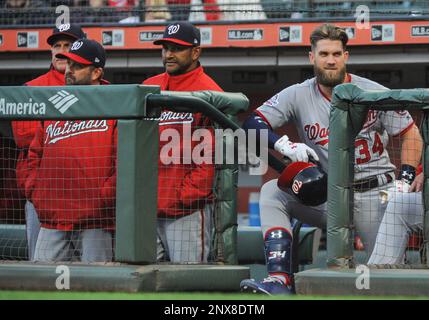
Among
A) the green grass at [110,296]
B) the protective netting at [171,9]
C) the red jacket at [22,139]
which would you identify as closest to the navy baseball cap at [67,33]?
the red jacket at [22,139]

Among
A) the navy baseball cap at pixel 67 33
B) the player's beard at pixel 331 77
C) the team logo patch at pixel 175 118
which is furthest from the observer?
the navy baseball cap at pixel 67 33

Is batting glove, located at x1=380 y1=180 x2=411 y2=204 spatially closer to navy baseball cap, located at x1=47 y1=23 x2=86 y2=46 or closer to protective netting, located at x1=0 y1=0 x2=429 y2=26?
navy baseball cap, located at x1=47 y1=23 x2=86 y2=46

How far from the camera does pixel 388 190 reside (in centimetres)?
551

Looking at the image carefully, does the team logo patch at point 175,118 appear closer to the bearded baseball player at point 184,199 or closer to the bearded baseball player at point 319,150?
the bearded baseball player at point 184,199

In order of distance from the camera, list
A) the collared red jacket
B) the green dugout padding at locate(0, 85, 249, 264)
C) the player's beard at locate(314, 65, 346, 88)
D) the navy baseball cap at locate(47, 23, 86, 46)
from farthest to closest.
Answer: the navy baseball cap at locate(47, 23, 86, 46) → the player's beard at locate(314, 65, 346, 88) → the collared red jacket → the green dugout padding at locate(0, 85, 249, 264)

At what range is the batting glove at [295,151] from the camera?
5.57 m

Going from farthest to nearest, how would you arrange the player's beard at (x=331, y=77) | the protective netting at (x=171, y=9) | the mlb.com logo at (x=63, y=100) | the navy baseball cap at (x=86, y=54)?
the protective netting at (x=171, y=9) < the navy baseball cap at (x=86, y=54) < the player's beard at (x=331, y=77) < the mlb.com logo at (x=63, y=100)

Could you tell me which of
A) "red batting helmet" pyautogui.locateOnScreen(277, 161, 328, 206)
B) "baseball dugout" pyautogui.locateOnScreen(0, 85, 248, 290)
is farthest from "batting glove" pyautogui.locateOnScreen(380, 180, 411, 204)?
"baseball dugout" pyautogui.locateOnScreen(0, 85, 248, 290)

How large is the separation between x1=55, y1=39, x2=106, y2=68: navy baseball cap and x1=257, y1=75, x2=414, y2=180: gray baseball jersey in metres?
1.05

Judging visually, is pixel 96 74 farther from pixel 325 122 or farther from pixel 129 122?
pixel 325 122

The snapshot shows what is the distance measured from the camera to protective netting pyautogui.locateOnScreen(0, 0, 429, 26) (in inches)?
407

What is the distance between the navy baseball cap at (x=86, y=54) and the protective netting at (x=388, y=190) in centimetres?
167

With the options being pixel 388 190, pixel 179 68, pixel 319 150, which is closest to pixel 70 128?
pixel 179 68
